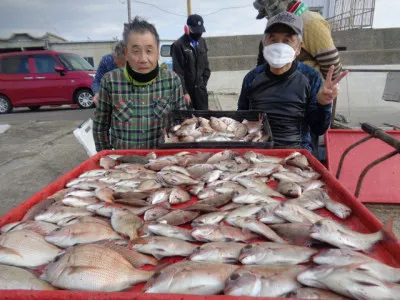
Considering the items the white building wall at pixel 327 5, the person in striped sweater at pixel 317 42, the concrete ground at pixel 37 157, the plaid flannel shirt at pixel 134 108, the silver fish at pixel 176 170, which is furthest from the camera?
the white building wall at pixel 327 5

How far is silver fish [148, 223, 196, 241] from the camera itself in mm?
1274

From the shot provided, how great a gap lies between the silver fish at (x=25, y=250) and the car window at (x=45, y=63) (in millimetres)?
12273

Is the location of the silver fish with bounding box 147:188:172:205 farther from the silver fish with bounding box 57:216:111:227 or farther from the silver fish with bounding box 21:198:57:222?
the silver fish with bounding box 21:198:57:222

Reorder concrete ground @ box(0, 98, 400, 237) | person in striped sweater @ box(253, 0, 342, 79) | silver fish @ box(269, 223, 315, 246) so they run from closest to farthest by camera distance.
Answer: silver fish @ box(269, 223, 315, 246) → person in striped sweater @ box(253, 0, 342, 79) → concrete ground @ box(0, 98, 400, 237)

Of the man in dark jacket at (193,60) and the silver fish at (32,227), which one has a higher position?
the man in dark jacket at (193,60)

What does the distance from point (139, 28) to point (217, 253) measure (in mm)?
2031

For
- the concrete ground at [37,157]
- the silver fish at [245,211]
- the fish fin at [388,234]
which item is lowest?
the concrete ground at [37,157]

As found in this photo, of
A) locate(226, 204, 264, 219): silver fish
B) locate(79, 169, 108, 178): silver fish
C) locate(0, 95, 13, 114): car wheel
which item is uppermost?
locate(79, 169, 108, 178): silver fish

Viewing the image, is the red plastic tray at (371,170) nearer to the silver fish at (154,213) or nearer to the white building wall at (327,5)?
the silver fish at (154,213)

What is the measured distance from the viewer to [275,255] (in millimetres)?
1094

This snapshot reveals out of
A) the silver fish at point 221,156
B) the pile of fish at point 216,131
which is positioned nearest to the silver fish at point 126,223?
the silver fish at point 221,156

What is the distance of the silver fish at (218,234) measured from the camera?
1240 millimetres

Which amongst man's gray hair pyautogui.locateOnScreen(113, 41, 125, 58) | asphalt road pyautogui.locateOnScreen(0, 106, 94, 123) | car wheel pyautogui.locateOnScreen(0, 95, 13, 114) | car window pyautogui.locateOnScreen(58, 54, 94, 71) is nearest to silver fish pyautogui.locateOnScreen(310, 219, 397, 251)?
man's gray hair pyautogui.locateOnScreen(113, 41, 125, 58)

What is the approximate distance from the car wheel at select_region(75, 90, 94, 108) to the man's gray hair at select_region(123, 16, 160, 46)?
1068 centimetres
